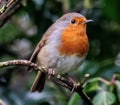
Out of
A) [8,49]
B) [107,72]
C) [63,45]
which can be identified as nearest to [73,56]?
[63,45]

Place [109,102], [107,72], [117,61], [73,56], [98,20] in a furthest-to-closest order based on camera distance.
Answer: [98,20] < [117,61] < [107,72] < [73,56] < [109,102]

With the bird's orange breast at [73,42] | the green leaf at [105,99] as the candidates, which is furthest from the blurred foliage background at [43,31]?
the green leaf at [105,99]

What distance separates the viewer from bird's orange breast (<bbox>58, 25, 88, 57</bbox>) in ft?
12.0

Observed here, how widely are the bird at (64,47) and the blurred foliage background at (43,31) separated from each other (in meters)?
0.19

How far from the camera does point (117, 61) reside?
448 cm

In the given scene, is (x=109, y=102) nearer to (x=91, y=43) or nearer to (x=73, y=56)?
(x=73, y=56)

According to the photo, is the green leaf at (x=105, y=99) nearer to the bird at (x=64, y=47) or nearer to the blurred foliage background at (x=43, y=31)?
the bird at (x=64, y=47)

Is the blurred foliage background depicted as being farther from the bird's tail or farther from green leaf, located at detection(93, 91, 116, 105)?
green leaf, located at detection(93, 91, 116, 105)

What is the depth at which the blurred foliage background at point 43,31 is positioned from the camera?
4188 mm

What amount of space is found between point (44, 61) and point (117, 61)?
1008 millimetres

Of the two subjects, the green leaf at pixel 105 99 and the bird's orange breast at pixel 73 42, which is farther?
the bird's orange breast at pixel 73 42

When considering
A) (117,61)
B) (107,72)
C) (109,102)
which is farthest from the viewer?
(117,61)

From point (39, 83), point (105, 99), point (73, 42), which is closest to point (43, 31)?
point (39, 83)

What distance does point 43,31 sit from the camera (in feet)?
15.0
